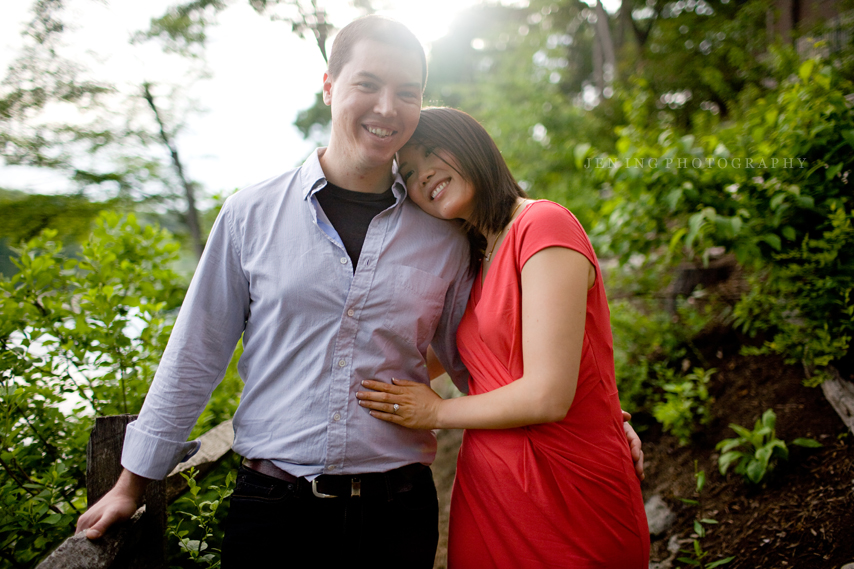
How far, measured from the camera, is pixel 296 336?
4.87 feet

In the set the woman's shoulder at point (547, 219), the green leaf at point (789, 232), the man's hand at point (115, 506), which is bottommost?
the man's hand at point (115, 506)

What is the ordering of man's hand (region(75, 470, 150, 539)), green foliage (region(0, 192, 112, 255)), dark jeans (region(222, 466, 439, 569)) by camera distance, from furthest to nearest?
green foliage (region(0, 192, 112, 255)), dark jeans (region(222, 466, 439, 569)), man's hand (region(75, 470, 150, 539))

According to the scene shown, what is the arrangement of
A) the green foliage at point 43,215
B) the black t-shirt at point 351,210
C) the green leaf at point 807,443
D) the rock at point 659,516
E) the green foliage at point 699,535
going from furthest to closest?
the green foliage at point 43,215 → the rock at point 659,516 → the green leaf at point 807,443 → the green foliage at point 699,535 → the black t-shirt at point 351,210

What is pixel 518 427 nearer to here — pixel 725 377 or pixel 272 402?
pixel 272 402

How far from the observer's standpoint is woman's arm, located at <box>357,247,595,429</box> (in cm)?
135

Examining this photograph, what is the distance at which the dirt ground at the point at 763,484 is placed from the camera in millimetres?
2007

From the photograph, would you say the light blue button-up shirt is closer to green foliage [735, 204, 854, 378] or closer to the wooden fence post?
the wooden fence post

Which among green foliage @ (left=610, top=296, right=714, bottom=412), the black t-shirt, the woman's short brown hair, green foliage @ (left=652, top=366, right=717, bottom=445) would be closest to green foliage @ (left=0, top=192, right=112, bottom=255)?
the black t-shirt

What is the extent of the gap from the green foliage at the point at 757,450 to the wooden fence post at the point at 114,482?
2.41 m

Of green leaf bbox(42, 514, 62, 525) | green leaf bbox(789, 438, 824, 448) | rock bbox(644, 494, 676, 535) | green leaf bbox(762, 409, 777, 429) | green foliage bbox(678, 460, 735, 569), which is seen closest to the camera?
green leaf bbox(42, 514, 62, 525)

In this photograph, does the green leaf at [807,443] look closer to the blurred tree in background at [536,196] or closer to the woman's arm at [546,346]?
the blurred tree in background at [536,196]

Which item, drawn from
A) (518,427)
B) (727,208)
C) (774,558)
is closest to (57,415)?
(518,427)

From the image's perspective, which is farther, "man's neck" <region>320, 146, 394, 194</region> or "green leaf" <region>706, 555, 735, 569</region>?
"green leaf" <region>706, 555, 735, 569</region>

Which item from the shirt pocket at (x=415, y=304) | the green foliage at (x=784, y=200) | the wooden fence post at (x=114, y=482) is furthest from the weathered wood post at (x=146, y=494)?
the green foliage at (x=784, y=200)
